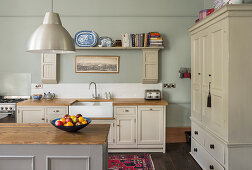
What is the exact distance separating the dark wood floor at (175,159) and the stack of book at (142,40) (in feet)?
7.03

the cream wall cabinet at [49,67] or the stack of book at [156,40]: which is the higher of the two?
the stack of book at [156,40]

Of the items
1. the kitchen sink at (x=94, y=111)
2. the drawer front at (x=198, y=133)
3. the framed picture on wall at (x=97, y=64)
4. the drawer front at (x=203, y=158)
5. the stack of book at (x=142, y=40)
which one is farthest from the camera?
the framed picture on wall at (x=97, y=64)

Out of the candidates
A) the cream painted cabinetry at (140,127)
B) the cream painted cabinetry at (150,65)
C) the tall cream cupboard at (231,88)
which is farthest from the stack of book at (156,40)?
the tall cream cupboard at (231,88)

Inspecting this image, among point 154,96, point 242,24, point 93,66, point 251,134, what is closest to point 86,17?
point 93,66

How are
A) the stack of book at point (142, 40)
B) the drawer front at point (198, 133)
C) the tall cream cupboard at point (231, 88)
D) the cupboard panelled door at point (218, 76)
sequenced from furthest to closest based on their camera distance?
the stack of book at point (142, 40) → the drawer front at point (198, 133) → the cupboard panelled door at point (218, 76) → the tall cream cupboard at point (231, 88)

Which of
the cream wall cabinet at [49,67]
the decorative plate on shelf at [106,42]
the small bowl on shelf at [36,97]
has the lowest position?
the small bowl on shelf at [36,97]

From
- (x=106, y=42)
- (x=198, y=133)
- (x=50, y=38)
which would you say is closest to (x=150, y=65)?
(x=106, y=42)

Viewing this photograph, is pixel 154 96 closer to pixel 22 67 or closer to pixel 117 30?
pixel 117 30

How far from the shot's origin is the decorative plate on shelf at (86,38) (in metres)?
4.53

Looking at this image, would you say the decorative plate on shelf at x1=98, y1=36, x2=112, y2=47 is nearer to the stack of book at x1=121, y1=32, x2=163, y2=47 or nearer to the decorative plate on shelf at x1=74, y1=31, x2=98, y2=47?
the decorative plate on shelf at x1=74, y1=31, x2=98, y2=47

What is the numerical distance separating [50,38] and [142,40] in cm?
269

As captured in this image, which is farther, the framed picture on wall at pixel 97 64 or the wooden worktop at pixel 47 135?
the framed picture on wall at pixel 97 64

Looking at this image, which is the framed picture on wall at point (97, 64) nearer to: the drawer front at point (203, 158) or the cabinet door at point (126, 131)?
the cabinet door at point (126, 131)

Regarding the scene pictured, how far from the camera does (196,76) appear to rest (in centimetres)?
377
